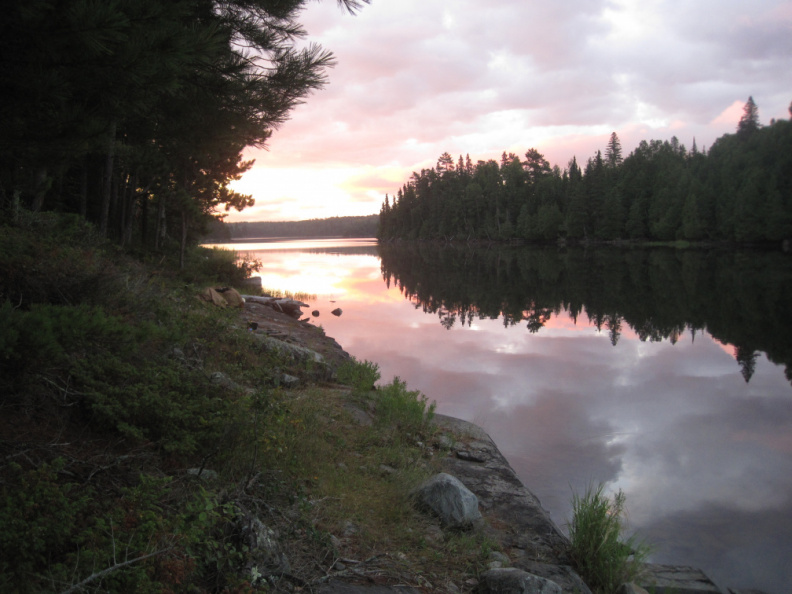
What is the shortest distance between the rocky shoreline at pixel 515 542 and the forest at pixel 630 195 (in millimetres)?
61875

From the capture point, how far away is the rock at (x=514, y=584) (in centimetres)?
366

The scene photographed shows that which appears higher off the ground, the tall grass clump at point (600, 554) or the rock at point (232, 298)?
the rock at point (232, 298)

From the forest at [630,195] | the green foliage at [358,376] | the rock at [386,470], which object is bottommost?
the rock at [386,470]

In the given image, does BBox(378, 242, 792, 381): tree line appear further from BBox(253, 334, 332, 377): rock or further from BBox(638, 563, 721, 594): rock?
BBox(253, 334, 332, 377): rock

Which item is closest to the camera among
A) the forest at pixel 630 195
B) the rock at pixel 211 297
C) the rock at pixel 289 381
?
the rock at pixel 289 381

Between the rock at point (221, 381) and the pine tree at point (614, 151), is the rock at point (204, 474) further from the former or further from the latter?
the pine tree at point (614, 151)

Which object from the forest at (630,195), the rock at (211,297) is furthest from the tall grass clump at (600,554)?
the forest at (630,195)

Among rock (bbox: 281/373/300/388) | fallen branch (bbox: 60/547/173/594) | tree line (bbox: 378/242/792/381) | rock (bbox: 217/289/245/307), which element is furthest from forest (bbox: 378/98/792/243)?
fallen branch (bbox: 60/547/173/594)

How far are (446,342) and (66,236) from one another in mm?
10841

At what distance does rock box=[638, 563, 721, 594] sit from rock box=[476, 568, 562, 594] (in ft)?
5.50

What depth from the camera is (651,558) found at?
18.3 feet

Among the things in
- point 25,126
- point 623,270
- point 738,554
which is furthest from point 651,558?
point 623,270

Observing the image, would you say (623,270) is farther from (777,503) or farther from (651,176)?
(651,176)

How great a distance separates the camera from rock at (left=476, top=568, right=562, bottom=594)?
3.66 metres
